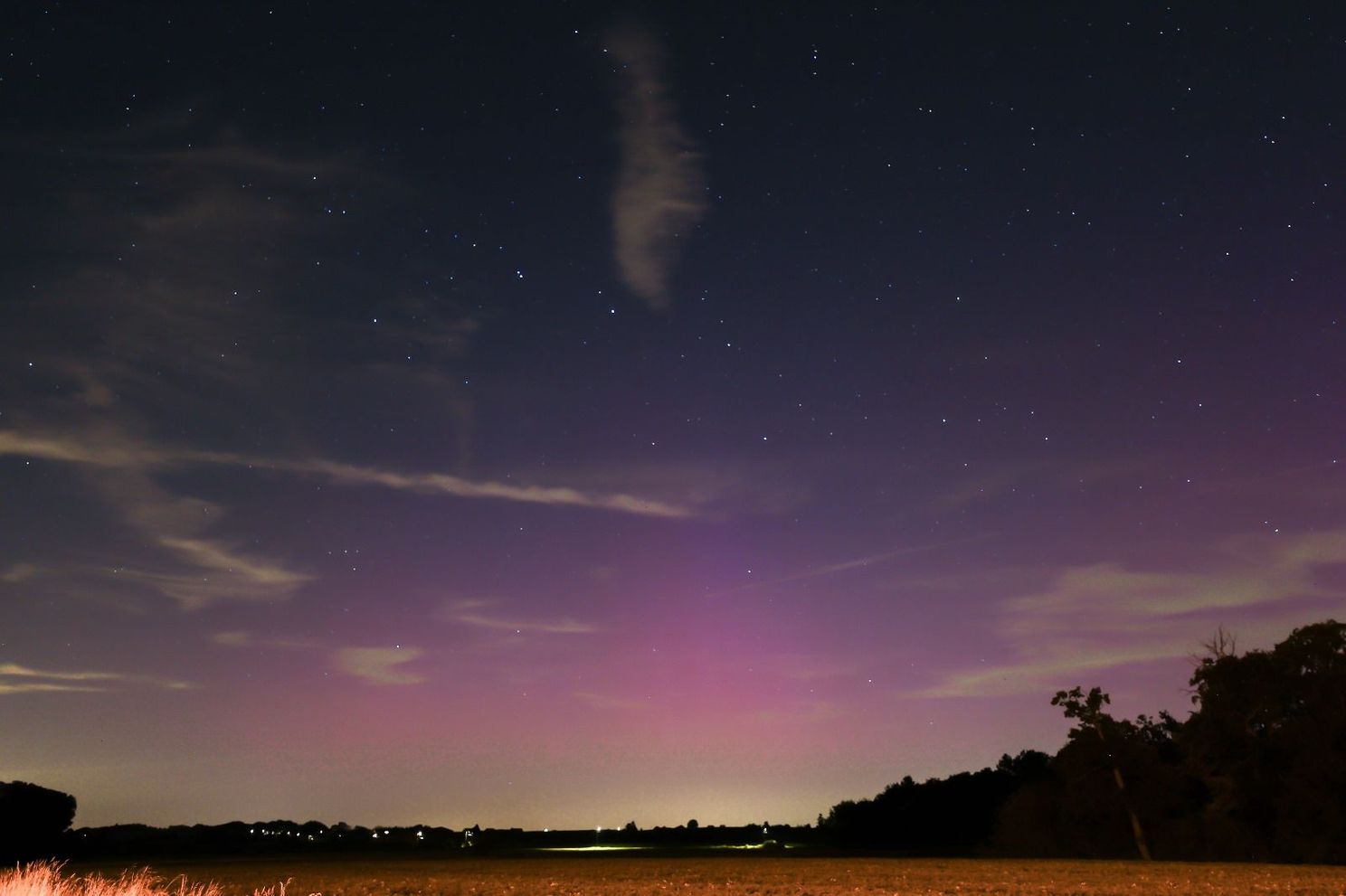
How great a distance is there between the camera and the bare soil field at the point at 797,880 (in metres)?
39.7

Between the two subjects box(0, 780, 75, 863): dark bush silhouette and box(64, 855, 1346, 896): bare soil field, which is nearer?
box(64, 855, 1346, 896): bare soil field

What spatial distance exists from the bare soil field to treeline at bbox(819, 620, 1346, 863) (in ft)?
36.7

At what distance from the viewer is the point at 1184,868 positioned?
5456 centimetres

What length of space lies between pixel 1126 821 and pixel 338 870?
183ft

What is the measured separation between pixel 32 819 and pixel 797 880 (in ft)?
231

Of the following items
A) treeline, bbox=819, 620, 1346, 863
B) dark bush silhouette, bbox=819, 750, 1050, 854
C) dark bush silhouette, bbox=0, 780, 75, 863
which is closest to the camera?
treeline, bbox=819, 620, 1346, 863

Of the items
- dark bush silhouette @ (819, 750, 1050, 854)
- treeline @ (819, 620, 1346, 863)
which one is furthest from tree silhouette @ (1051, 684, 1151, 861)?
dark bush silhouette @ (819, 750, 1050, 854)

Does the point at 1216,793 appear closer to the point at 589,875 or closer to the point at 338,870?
the point at 589,875

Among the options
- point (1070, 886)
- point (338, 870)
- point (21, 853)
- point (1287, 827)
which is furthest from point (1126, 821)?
point (21, 853)

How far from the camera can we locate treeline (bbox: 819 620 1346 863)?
65250 mm

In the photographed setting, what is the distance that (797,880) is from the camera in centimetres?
4825

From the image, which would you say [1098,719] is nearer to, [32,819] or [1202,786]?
[1202,786]

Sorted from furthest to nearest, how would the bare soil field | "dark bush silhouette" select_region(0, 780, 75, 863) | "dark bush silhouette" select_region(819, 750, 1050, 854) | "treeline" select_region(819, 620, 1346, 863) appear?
1. "dark bush silhouette" select_region(819, 750, 1050, 854)
2. "dark bush silhouette" select_region(0, 780, 75, 863)
3. "treeline" select_region(819, 620, 1346, 863)
4. the bare soil field

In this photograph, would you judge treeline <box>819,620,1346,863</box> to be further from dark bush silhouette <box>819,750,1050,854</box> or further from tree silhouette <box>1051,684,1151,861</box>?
dark bush silhouette <box>819,750,1050,854</box>
